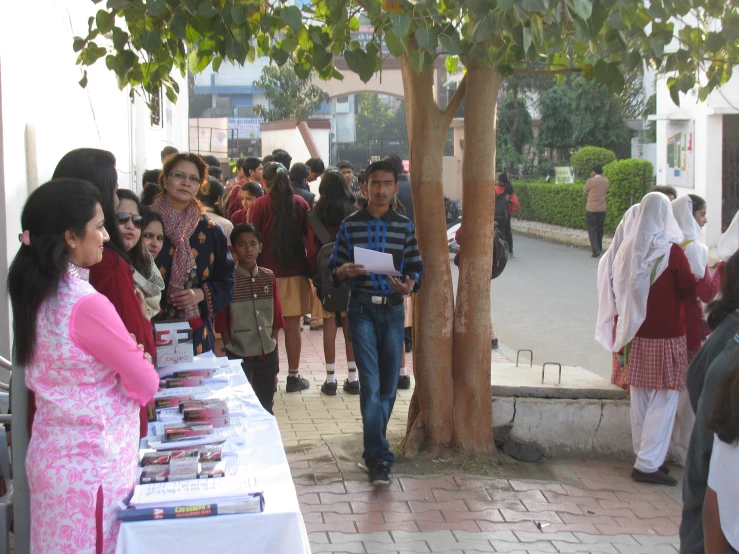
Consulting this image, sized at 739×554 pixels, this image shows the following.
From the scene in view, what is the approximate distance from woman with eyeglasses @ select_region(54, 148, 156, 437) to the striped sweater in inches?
90.5

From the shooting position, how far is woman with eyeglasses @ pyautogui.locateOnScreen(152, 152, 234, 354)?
189 inches

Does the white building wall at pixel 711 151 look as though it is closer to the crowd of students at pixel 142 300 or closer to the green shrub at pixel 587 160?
the green shrub at pixel 587 160

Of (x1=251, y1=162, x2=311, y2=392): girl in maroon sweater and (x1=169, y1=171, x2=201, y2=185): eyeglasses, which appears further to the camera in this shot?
(x1=251, y1=162, x2=311, y2=392): girl in maroon sweater

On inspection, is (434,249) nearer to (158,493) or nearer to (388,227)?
(388,227)

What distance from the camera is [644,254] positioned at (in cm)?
575

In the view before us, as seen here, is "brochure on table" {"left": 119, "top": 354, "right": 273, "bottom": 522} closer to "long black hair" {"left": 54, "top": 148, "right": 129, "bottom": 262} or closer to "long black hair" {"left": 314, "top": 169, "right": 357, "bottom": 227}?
"long black hair" {"left": 54, "top": 148, "right": 129, "bottom": 262}

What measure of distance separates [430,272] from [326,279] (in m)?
1.38

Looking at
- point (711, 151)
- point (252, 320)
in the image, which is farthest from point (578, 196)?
point (252, 320)

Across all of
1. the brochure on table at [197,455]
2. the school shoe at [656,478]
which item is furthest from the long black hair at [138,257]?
the school shoe at [656,478]

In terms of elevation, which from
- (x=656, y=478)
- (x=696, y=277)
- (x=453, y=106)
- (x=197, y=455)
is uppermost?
(x=453, y=106)

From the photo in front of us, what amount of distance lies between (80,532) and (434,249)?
3509 millimetres

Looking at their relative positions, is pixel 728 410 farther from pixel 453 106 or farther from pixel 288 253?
pixel 288 253

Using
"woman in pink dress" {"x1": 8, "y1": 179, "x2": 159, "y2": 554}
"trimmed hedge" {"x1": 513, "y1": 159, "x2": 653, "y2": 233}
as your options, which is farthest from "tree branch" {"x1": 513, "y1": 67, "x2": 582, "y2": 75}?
"trimmed hedge" {"x1": 513, "y1": 159, "x2": 653, "y2": 233}

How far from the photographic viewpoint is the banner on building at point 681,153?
17531mm
